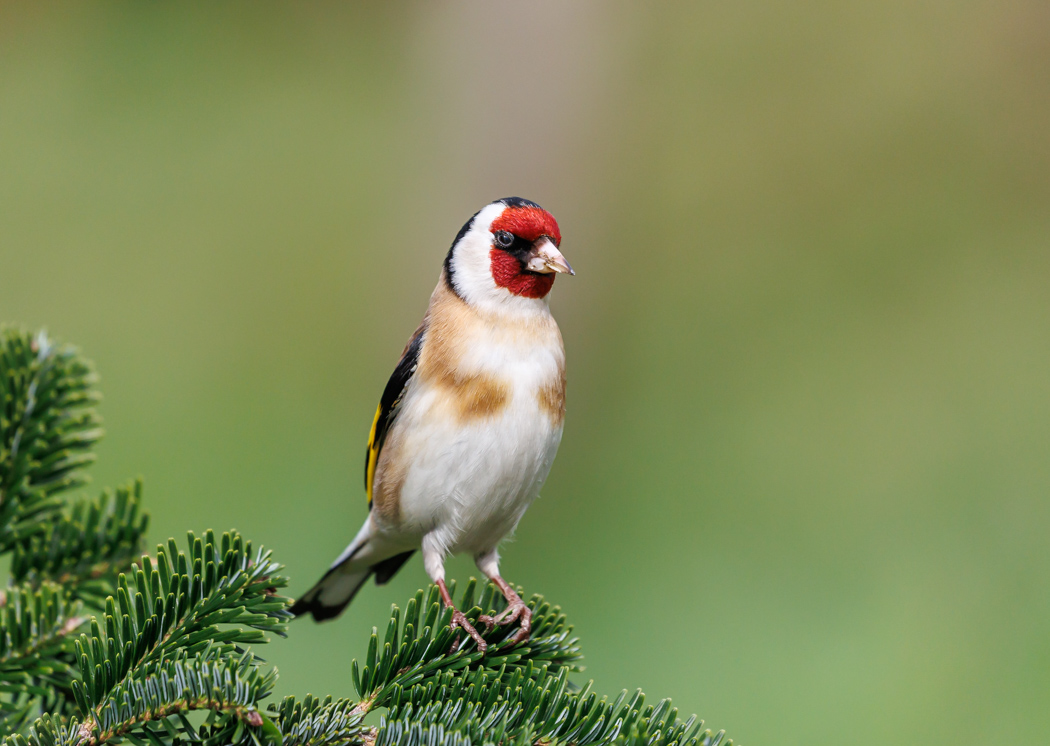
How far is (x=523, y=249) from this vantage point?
1.89 metres

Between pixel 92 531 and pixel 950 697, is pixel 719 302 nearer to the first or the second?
pixel 950 697

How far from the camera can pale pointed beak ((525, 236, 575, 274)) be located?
1.82m

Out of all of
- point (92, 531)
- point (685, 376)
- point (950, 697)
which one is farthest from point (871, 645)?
point (92, 531)

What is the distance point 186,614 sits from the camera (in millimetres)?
1222

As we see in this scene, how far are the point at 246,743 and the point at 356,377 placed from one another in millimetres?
4483

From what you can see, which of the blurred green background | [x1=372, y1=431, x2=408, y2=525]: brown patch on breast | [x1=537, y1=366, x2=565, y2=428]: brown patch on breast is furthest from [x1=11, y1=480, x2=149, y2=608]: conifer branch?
the blurred green background

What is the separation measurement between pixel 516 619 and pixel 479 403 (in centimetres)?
44

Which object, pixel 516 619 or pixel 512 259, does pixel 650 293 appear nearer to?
pixel 512 259

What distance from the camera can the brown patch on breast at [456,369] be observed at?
1777 mm

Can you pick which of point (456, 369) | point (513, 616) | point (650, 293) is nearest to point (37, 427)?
point (456, 369)

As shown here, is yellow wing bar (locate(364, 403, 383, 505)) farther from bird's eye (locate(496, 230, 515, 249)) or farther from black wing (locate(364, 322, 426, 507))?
bird's eye (locate(496, 230, 515, 249))

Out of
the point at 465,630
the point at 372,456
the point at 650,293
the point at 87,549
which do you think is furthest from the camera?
the point at 650,293

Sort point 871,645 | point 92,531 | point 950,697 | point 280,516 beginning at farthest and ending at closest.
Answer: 1. point 280,516
2. point 871,645
3. point 950,697
4. point 92,531

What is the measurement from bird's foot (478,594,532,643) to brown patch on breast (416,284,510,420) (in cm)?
39
